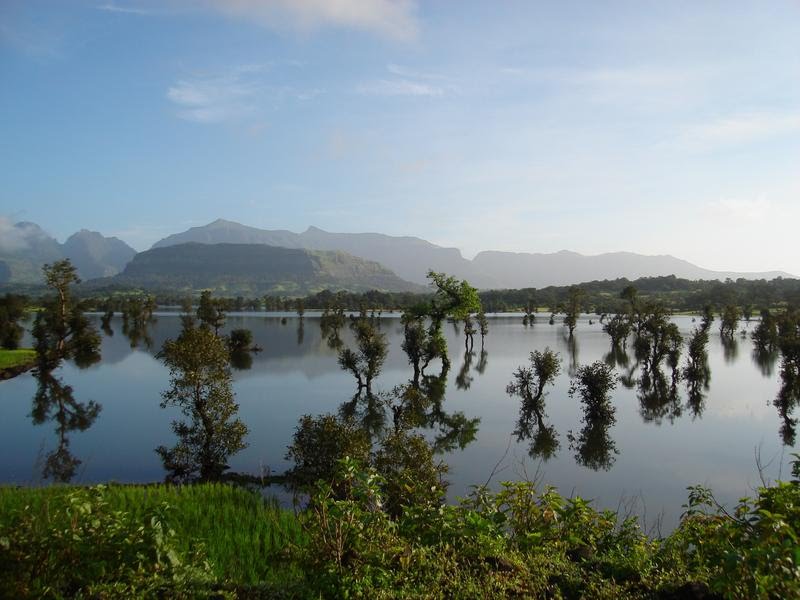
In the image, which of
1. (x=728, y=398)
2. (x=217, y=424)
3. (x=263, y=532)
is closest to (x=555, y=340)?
(x=728, y=398)

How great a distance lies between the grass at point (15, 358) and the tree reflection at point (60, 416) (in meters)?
7.06

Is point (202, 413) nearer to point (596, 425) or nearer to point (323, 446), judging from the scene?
point (323, 446)

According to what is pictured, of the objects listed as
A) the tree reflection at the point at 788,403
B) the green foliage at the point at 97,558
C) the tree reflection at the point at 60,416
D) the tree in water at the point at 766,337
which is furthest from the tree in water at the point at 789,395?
the tree reflection at the point at 60,416

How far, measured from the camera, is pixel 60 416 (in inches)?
1492

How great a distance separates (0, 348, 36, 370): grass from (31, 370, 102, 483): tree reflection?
7061mm

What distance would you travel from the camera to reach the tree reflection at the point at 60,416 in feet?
86.8

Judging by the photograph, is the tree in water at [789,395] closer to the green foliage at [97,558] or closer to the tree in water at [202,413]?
the tree in water at [202,413]

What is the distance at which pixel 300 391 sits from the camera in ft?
155

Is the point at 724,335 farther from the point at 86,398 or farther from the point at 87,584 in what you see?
the point at 87,584

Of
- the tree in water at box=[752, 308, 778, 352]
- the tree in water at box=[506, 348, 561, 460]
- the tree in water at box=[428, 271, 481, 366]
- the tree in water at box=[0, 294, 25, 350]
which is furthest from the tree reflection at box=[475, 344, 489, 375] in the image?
the tree in water at box=[0, 294, 25, 350]

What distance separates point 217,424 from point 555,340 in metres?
79.6

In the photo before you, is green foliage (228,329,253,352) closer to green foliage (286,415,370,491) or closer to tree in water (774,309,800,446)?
green foliage (286,415,370,491)

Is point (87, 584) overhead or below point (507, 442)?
overhead

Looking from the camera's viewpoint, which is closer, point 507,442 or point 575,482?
point 575,482
